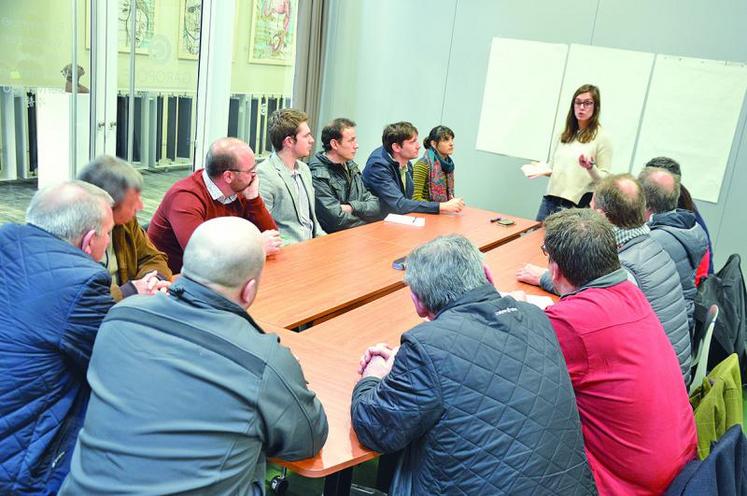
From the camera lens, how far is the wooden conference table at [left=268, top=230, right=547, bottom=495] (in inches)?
67.9

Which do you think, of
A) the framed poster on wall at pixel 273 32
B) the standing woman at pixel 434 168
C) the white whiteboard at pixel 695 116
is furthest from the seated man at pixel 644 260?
the framed poster on wall at pixel 273 32

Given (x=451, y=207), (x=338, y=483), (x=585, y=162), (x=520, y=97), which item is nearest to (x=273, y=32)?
(x=520, y=97)

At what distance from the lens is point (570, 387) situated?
173 cm

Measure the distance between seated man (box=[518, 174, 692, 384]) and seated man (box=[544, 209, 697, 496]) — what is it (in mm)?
583

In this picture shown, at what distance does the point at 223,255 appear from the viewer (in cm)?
157

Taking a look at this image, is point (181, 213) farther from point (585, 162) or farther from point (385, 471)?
point (585, 162)

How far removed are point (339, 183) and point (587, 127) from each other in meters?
1.81

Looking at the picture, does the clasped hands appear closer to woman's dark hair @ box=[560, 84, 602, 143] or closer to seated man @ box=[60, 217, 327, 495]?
seated man @ box=[60, 217, 327, 495]

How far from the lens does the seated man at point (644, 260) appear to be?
2.59m

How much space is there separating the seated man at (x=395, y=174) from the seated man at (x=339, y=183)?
Result: 0.41 ft

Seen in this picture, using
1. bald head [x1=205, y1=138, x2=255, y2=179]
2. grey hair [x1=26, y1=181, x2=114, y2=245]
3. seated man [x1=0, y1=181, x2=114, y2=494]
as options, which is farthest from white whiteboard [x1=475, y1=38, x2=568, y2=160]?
seated man [x1=0, y1=181, x2=114, y2=494]

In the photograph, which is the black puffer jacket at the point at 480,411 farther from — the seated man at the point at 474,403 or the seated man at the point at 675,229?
the seated man at the point at 675,229

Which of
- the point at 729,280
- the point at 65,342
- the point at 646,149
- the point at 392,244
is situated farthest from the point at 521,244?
the point at 65,342

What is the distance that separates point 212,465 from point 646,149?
16.7 feet
